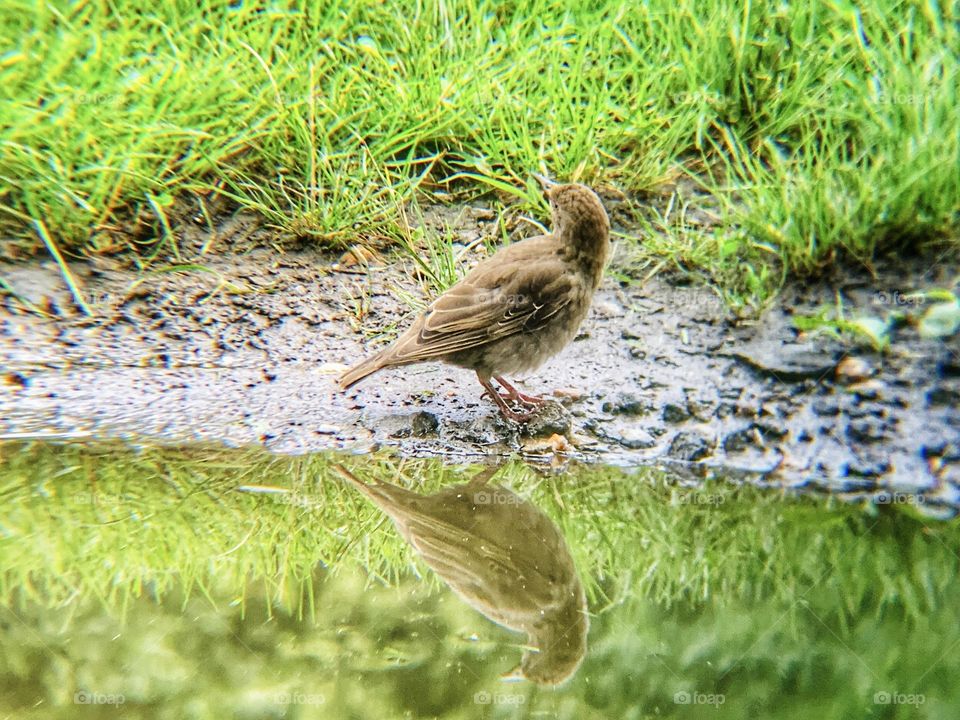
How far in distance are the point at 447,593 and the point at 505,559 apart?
0.91 ft

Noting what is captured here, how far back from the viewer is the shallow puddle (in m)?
2.40

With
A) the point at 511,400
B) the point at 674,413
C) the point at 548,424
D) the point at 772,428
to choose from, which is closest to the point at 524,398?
the point at 511,400

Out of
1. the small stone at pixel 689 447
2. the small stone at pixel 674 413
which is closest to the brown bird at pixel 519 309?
the small stone at pixel 674 413

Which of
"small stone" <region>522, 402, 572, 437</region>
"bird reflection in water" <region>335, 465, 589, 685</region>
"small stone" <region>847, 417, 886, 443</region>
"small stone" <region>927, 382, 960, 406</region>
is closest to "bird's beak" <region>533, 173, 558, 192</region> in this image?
"small stone" <region>522, 402, 572, 437</region>

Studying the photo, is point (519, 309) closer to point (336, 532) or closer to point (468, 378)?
point (468, 378)

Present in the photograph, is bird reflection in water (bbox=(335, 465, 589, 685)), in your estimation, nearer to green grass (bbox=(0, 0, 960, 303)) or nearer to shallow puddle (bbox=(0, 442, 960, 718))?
shallow puddle (bbox=(0, 442, 960, 718))

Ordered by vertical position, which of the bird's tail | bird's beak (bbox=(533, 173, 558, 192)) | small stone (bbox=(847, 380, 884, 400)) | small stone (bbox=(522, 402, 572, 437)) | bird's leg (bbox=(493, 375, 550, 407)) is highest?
bird's beak (bbox=(533, 173, 558, 192))

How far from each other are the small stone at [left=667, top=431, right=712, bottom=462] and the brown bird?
656 mm

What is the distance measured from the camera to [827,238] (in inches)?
160

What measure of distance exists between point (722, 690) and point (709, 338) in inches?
85.9

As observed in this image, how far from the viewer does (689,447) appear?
3.87 m

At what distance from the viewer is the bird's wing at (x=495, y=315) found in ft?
13.1

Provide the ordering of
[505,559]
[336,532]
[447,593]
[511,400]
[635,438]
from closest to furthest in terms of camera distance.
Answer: [447,593]
[505,559]
[336,532]
[635,438]
[511,400]

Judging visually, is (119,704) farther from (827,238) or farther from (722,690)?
(827,238)
